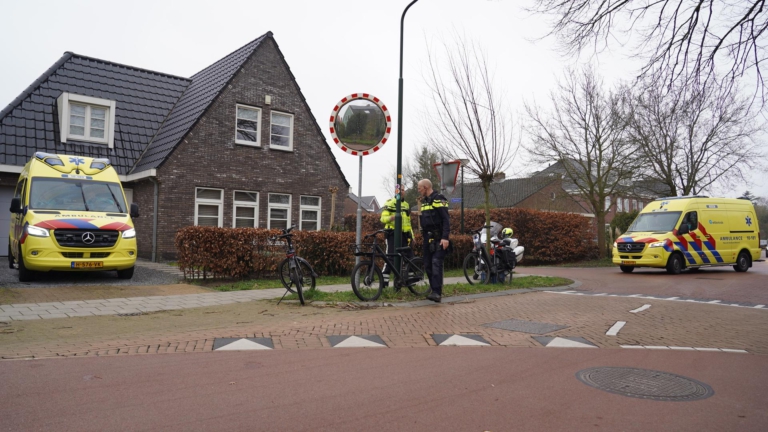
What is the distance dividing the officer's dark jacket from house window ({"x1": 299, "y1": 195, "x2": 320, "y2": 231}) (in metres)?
11.6

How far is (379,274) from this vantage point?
29.1 feet

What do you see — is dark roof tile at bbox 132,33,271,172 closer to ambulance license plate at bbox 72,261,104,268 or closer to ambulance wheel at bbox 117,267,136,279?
ambulance wheel at bbox 117,267,136,279

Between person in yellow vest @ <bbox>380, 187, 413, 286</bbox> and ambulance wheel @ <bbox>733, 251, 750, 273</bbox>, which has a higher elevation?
person in yellow vest @ <bbox>380, 187, 413, 286</bbox>

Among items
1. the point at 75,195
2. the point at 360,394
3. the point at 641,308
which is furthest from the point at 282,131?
the point at 360,394

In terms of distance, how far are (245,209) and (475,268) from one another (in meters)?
9.56

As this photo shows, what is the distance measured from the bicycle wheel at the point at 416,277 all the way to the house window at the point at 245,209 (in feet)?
34.7

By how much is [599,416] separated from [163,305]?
22.5 ft

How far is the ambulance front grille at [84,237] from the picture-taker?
34.6 ft

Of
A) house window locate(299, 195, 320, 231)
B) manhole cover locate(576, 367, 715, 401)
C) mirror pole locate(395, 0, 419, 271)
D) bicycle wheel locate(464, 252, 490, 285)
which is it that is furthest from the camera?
house window locate(299, 195, 320, 231)

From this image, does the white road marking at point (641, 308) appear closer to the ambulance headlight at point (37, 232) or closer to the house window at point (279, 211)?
the ambulance headlight at point (37, 232)

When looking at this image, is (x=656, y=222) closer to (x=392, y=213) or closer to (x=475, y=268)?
(x=475, y=268)

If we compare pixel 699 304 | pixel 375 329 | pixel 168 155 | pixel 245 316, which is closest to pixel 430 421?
pixel 375 329

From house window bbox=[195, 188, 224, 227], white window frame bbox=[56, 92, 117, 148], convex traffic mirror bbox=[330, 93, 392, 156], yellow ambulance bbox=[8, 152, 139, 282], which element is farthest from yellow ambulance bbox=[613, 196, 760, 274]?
white window frame bbox=[56, 92, 117, 148]

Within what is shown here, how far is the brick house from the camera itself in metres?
16.9
